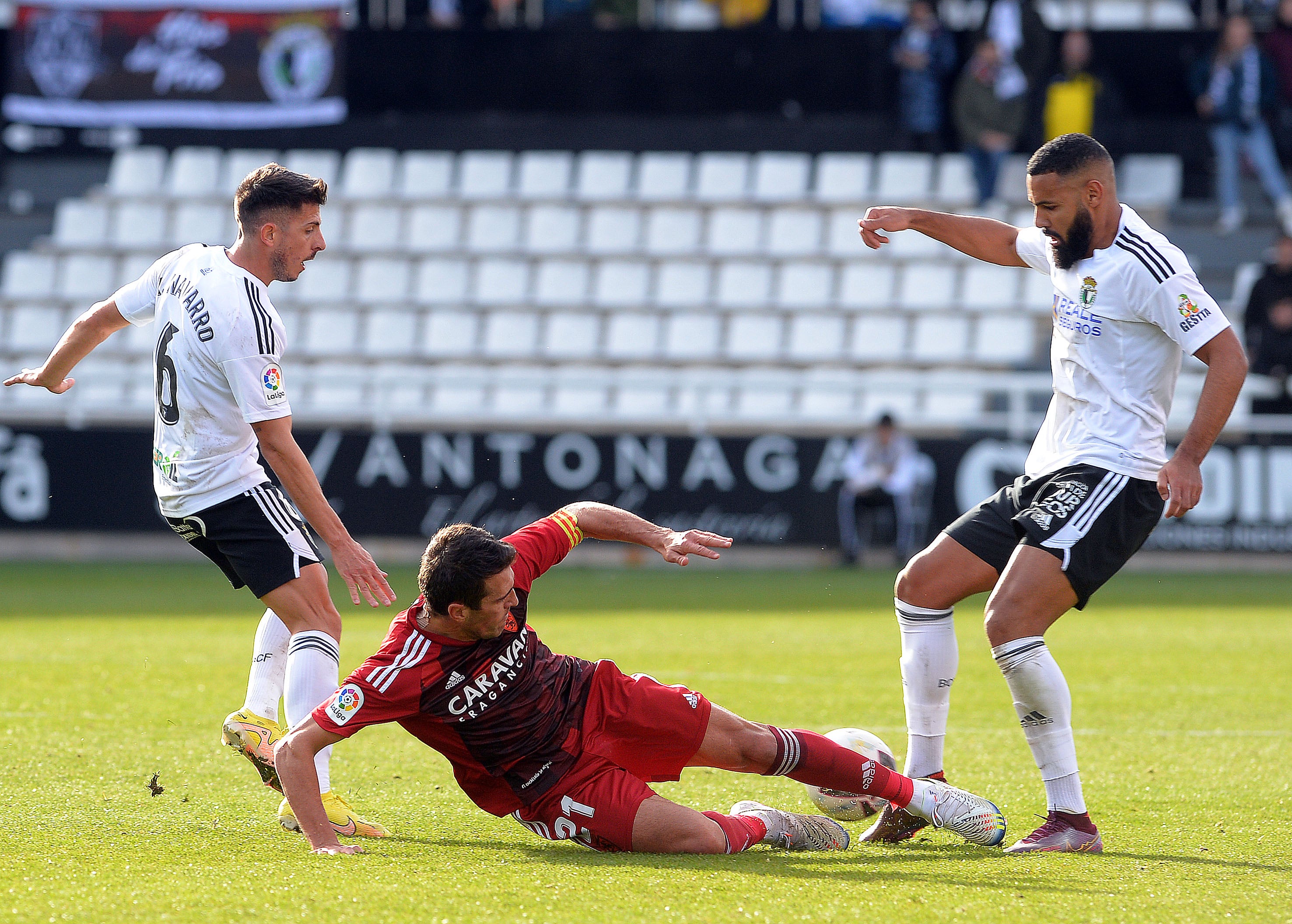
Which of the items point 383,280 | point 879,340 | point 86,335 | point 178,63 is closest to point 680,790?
point 86,335

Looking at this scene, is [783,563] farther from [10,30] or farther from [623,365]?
[10,30]

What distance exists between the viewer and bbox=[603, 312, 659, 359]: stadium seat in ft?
57.4

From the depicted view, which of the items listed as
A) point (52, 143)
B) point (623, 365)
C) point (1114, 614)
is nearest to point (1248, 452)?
point (1114, 614)

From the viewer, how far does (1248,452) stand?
14125 mm

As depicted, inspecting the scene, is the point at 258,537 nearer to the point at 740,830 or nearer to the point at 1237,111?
the point at 740,830

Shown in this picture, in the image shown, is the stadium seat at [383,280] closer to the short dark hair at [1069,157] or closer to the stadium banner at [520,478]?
the stadium banner at [520,478]

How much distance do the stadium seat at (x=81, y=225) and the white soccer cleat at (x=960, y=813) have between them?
1669 centimetres

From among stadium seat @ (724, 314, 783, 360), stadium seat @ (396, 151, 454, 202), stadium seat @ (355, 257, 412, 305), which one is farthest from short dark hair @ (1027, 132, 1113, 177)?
stadium seat @ (396, 151, 454, 202)

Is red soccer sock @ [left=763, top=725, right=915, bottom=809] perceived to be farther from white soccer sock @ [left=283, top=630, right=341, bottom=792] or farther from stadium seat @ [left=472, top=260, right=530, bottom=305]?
stadium seat @ [left=472, top=260, right=530, bottom=305]

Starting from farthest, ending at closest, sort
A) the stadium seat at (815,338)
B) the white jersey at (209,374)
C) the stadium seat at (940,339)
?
the stadium seat at (815,338) → the stadium seat at (940,339) → the white jersey at (209,374)

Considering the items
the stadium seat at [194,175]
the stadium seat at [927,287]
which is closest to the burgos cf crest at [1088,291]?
the stadium seat at [927,287]

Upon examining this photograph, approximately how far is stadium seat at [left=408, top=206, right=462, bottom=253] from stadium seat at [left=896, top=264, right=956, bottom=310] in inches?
207

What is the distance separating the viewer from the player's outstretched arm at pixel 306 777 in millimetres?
4105

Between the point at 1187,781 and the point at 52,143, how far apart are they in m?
18.0
